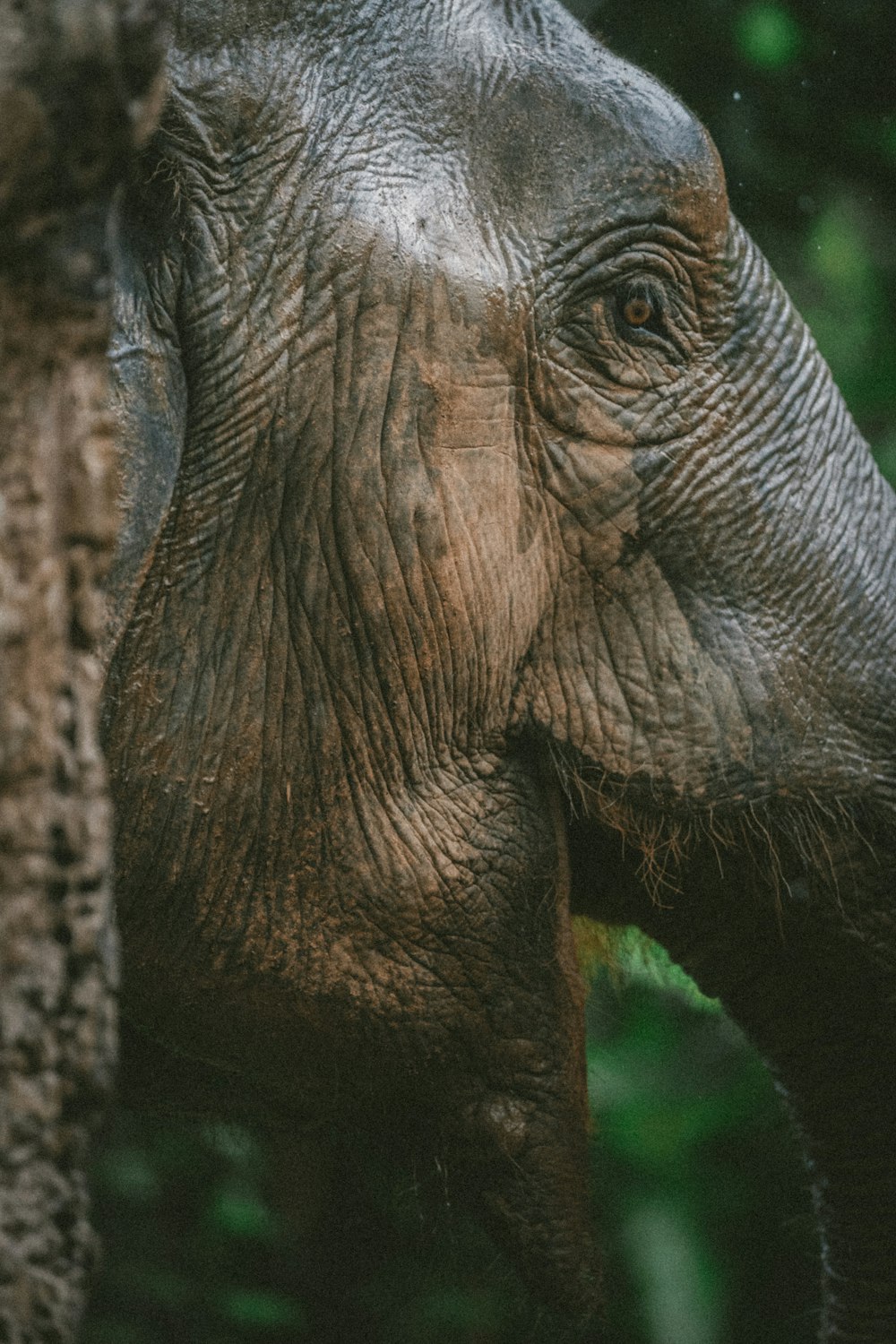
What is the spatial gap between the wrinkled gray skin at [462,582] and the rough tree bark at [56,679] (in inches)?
24.8

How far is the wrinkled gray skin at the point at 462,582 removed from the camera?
1.53m

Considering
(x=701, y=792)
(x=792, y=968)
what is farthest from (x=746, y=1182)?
(x=701, y=792)

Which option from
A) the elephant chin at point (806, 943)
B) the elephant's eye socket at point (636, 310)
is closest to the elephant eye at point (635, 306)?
the elephant's eye socket at point (636, 310)

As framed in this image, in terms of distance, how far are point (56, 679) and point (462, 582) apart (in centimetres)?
83

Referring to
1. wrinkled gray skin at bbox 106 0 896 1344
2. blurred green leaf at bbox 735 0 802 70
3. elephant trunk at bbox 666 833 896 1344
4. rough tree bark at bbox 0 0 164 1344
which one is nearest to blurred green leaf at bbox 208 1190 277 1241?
elephant trunk at bbox 666 833 896 1344

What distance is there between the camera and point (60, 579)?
2.52 ft

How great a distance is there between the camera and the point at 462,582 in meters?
1.58

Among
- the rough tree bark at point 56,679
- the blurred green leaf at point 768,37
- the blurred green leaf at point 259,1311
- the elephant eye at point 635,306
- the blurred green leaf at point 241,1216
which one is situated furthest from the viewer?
the blurred green leaf at point 768,37

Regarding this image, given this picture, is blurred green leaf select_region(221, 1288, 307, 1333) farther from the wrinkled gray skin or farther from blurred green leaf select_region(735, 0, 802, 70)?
blurred green leaf select_region(735, 0, 802, 70)

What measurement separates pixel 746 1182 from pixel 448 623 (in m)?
2.04

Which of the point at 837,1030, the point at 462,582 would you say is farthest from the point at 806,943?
the point at 462,582

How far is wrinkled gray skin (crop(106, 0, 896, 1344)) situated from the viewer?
153cm

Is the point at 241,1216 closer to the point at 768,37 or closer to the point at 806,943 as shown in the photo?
the point at 806,943

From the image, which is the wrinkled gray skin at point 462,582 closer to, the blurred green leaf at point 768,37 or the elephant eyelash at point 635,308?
the elephant eyelash at point 635,308
